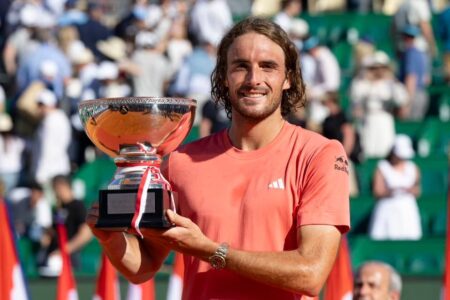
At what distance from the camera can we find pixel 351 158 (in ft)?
44.0

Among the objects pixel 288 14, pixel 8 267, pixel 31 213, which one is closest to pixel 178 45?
pixel 288 14

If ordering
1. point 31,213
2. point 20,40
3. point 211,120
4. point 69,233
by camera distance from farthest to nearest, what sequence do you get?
1. point 20,40
2. point 211,120
3. point 31,213
4. point 69,233

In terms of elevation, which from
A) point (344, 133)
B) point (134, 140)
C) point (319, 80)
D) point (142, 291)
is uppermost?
point (134, 140)

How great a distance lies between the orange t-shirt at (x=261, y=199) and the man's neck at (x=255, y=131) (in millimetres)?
21

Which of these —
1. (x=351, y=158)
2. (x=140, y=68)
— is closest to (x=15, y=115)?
(x=140, y=68)

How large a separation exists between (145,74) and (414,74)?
2907mm

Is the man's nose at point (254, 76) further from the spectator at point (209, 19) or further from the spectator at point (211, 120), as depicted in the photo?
the spectator at point (209, 19)

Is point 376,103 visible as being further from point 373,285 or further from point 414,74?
point 373,285

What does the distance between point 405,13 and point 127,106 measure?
13.7 m

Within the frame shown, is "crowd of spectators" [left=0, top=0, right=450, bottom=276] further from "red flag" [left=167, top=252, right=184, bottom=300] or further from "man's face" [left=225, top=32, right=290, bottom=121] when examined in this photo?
"man's face" [left=225, top=32, right=290, bottom=121]

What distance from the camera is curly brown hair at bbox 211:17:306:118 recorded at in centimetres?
433

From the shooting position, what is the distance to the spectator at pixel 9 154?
14250 millimetres

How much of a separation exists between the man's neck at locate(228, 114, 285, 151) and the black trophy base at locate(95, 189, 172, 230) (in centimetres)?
35

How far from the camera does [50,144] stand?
1419cm
